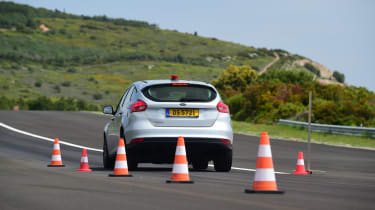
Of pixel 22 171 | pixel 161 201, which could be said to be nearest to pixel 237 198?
pixel 161 201

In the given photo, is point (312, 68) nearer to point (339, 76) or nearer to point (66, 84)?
point (339, 76)

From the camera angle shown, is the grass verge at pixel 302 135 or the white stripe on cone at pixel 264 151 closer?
the white stripe on cone at pixel 264 151

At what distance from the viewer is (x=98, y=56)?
5032 inches

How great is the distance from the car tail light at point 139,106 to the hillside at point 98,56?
6507 centimetres

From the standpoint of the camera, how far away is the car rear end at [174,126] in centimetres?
1266

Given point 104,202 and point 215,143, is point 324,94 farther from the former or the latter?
point 104,202

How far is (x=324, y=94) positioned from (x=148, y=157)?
129 feet

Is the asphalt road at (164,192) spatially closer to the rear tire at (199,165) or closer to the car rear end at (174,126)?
the car rear end at (174,126)

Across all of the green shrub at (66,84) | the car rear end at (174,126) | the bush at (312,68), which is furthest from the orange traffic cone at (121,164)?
the bush at (312,68)

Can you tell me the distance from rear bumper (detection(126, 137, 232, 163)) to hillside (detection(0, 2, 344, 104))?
6505 centimetres

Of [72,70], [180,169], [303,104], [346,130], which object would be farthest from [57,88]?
[180,169]

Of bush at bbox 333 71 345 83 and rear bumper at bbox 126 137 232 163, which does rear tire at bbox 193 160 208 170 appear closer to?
rear bumper at bbox 126 137 232 163

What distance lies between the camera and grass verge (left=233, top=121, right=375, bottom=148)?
95.9 feet

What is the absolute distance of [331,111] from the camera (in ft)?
134
